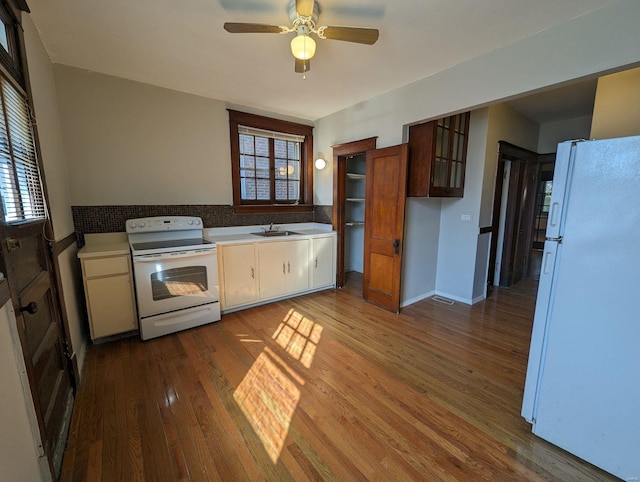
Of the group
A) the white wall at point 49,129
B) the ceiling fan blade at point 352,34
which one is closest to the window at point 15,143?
the white wall at point 49,129

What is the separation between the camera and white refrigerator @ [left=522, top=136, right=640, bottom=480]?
4.09 feet

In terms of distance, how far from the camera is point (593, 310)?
134 cm

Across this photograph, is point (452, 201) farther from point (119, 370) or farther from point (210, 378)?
point (119, 370)

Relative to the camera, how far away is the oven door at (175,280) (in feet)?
8.28

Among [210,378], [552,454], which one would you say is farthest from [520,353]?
[210,378]

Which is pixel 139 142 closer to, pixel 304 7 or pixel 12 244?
pixel 12 244

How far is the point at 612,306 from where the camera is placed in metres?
1.29

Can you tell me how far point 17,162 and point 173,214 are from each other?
→ 1.83m

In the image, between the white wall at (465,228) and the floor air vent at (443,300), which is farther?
the floor air vent at (443,300)

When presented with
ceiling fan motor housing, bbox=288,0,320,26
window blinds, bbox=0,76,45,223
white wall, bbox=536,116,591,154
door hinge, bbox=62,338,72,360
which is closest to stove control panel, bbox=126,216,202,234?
window blinds, bbox=0,76,45,223

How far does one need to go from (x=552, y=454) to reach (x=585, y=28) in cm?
269

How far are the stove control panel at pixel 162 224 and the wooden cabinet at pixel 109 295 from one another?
47cm

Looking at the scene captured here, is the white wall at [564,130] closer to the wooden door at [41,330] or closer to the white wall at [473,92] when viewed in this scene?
the white wall at [473,92]

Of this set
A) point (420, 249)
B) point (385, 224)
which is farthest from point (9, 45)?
point (420, 249)
